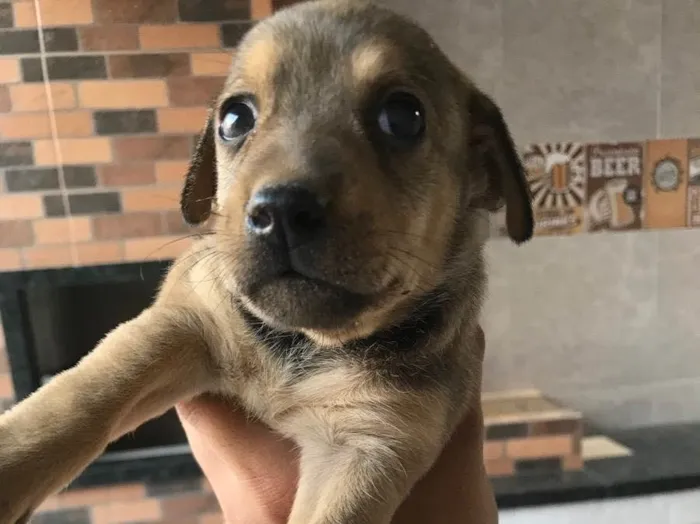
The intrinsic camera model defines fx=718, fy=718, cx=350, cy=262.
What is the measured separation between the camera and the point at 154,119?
3311 millimetres

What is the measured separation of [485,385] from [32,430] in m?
3.41

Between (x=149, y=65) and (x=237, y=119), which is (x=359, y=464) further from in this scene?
(x=149, y=65)

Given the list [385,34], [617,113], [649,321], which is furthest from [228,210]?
[649,321]

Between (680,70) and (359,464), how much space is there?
376 cm

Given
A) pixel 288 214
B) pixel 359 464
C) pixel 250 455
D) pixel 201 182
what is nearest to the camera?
pixel 288 214

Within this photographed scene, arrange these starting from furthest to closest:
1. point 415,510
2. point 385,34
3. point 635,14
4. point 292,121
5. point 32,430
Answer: point 635,14 < point 415,510 < point 385,34 < point 292,121 < point 32,430

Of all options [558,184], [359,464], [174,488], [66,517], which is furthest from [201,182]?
[558,184]

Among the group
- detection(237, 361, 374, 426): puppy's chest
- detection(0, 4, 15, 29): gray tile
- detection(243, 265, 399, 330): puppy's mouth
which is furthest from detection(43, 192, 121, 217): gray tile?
detection(243, 265, 399, 330): puppy's mouth

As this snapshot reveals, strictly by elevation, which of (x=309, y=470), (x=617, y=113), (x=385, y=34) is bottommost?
(x=309, y=470)

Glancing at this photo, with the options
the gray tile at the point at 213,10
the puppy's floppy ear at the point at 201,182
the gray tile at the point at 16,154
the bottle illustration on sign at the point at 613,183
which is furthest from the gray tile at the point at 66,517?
the bottle illustration on sign at the point at 613,183

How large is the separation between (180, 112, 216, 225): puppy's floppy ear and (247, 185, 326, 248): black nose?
0.63 meters

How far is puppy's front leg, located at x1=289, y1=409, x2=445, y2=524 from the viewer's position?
120 centimetres

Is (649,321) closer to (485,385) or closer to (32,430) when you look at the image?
(485,385)

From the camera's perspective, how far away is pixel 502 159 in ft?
5.21
